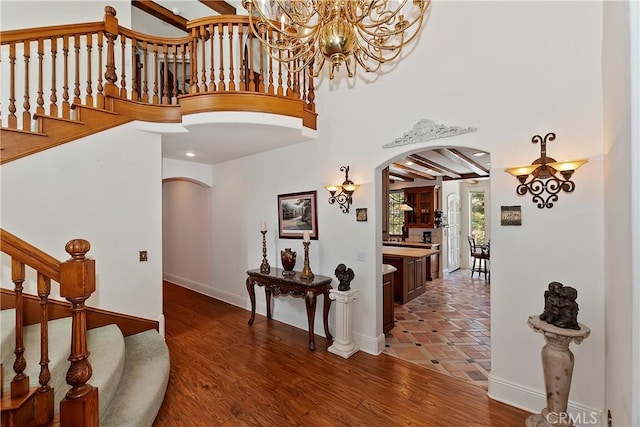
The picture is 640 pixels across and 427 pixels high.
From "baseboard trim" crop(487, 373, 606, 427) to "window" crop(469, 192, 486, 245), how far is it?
23.9 ft

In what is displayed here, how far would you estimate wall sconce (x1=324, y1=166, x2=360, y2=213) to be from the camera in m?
3.36

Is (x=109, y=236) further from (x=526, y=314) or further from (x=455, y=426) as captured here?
(x=526, y=314)

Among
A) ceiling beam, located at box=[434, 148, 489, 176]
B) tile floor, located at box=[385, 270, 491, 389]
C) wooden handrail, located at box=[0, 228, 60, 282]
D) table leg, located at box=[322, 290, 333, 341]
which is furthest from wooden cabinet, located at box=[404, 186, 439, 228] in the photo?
wooden handrail, located at box=[0, 228, 60, 282]

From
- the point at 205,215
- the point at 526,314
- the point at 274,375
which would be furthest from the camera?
the point at 205,215

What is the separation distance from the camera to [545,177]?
7.14 ft

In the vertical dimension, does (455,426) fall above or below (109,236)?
below

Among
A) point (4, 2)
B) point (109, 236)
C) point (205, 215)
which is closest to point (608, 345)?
point (109, 236)

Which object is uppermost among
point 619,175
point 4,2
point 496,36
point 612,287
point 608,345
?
point 4,2

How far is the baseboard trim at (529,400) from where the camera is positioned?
2025mm

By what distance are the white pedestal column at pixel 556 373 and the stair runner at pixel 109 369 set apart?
9.27 ft

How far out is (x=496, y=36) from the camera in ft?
7.98

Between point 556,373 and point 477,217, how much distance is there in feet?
26.0

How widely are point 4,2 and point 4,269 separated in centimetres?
335

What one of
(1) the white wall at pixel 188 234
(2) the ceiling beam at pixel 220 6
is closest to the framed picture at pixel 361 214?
(1) the white wall at pixel 188 234
